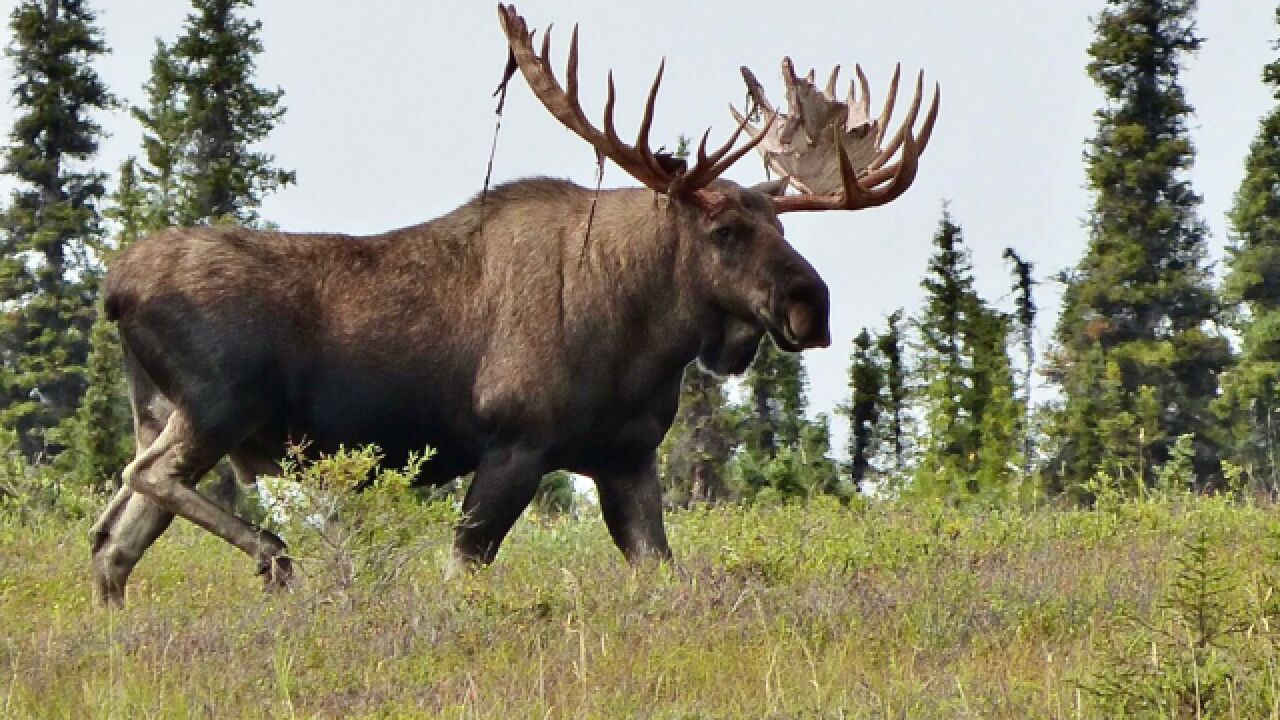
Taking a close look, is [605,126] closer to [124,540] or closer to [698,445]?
[124,540]

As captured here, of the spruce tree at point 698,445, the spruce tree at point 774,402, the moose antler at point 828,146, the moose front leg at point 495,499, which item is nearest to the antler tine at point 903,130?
the moose antler at point 828,146

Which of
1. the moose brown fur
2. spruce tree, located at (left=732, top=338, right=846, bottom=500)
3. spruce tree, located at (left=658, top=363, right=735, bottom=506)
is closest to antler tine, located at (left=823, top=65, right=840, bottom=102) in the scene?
the moose brown fur

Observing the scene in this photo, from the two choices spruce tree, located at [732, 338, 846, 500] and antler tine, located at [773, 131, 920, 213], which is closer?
antler tine, located at [773, 131, 920, 213]

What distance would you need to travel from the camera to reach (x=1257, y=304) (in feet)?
150

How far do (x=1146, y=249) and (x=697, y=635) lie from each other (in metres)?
35.4

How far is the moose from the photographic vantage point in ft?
30.7

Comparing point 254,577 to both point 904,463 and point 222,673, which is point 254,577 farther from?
point 904,463

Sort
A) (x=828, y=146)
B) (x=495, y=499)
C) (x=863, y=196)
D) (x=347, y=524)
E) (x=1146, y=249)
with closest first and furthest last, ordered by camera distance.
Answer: (x=347, y=524), (x=495, y=499), (x=863, y=196), (x=828, y=146), (x=1146, y=249)

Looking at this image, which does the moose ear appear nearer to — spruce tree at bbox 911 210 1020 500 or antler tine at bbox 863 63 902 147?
antler tine at bbox 863 63 902 147

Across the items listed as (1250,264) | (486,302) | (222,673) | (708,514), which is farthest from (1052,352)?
(222,673)

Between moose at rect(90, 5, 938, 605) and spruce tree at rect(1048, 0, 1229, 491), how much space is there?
3081cm

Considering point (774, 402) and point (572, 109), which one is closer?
point (572, 109)

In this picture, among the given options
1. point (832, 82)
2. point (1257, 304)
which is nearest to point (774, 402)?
point (1257, 304)

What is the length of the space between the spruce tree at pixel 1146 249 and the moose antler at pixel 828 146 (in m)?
29.2
